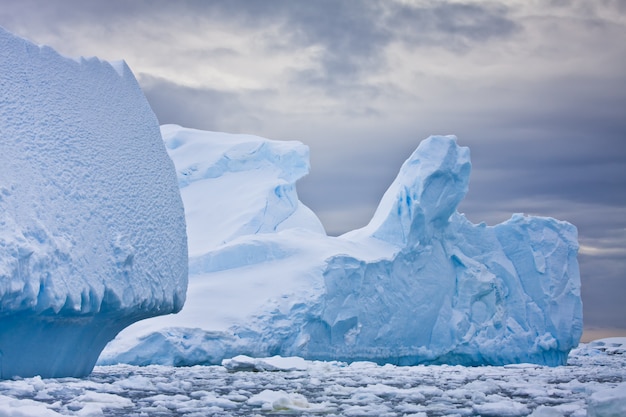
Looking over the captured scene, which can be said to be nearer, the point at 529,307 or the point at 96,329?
the point at 96,329

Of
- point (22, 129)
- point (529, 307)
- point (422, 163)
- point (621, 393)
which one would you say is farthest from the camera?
point (529, 307)

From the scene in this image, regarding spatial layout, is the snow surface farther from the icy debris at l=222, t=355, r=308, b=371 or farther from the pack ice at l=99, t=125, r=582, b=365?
the pack ice at l=99, t=125, r=582, b=365

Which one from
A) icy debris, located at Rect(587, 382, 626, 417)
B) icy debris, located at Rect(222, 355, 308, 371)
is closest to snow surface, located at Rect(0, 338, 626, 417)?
icy debris, located at Rect(587, 382, 626, 417)

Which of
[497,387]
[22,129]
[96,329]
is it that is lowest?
[497,387]

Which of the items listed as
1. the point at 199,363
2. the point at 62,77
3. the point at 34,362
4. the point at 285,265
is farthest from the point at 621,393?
the point at 285,265

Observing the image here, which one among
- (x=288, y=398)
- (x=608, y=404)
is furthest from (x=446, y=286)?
(x=608, y=404)

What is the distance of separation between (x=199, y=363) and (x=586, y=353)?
20169 millimetres

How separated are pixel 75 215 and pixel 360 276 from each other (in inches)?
356

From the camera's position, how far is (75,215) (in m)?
8.58

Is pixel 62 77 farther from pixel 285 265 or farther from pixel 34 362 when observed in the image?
pixel 285 265

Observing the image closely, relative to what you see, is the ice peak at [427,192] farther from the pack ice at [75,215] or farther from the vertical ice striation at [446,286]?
the pack ice at [75,215]

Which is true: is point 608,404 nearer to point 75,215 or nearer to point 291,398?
point 291,398

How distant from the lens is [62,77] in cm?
949

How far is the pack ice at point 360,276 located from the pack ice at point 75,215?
15.3 feet
